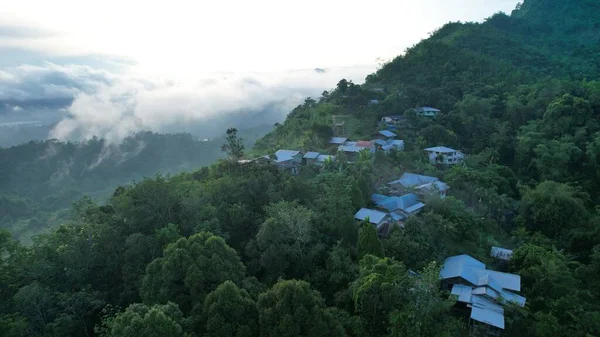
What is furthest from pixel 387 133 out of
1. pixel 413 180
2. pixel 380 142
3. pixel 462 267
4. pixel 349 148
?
pixel 462 267

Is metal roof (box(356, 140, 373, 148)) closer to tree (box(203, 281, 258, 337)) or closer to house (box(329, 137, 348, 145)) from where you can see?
house (box(329, 137, 348, 145))

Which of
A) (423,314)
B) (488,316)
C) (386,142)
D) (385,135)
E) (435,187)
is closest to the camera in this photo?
(423,314)

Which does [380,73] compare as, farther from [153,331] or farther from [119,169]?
[153,331]

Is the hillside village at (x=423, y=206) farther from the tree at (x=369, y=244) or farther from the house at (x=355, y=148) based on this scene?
the tree at (x=369, y=244)

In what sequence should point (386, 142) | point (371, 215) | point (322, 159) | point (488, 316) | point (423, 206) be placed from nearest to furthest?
point (488, 316) → point (371, 215) → point (423, 206) → point (322, 159) → point (386, 142)

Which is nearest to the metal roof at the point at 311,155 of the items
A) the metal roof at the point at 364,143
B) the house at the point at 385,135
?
the metal roof at the point at 364,143

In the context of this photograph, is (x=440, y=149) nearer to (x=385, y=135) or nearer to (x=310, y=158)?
(x=385, y=135)

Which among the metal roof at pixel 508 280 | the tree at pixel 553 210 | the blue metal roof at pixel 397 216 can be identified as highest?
the blue metal roof at pixel 397 216
